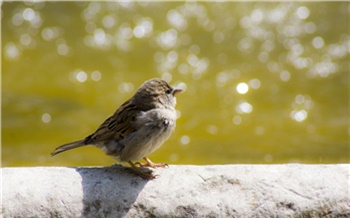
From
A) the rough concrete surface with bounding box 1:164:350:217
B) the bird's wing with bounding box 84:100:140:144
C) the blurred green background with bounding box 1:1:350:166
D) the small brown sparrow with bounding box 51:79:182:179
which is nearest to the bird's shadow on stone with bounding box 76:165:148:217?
the rough concrete surface with bounding box 1:164:350:217

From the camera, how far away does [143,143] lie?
16.5ft

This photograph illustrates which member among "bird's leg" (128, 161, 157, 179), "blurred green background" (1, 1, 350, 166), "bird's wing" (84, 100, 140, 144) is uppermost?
"blurred green background" (1, 1, 350, 166)

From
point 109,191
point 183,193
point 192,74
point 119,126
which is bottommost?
point 109,191

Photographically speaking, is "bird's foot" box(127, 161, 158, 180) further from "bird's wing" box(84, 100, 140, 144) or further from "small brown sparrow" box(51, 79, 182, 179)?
"bird's wing" box(84, 100, 140, 144)

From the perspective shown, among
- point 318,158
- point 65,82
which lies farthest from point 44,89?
point 318,158

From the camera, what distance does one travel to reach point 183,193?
187 inches

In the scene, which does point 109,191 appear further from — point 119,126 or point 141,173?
point 119,126

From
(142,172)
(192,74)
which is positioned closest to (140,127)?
(142,172)

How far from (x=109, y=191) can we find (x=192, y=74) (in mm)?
5067

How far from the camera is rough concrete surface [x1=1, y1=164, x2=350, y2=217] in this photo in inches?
183

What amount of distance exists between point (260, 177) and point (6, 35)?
6.31 meters

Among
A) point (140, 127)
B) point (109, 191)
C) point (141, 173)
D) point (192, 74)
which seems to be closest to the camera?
point (109, 191)

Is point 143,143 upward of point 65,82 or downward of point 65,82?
downward

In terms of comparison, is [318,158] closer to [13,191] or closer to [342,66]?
[342,66]
